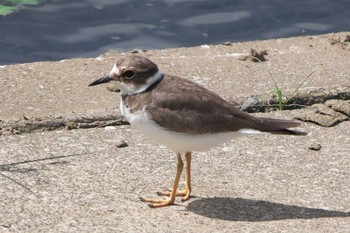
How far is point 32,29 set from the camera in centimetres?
927

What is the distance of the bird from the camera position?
5117 millimetres

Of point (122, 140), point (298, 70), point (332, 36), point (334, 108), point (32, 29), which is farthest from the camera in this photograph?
point (32, 29)

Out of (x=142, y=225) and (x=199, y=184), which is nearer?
(x=142, y=225)

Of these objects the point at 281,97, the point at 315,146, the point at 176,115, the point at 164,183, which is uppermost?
the point at 176,115

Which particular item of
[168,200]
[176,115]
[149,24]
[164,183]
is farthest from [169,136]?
[149,24]

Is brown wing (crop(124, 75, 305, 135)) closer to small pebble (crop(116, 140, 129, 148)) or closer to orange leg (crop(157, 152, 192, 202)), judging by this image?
orange leg (crop(157, 152, 192, 202))

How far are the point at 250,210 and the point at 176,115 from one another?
2.20ft

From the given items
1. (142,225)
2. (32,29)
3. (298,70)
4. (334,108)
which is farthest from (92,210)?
(32,29)

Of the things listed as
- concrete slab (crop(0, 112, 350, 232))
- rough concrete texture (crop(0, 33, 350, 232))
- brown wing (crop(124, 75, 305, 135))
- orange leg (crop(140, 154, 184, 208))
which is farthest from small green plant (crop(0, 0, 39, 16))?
orange leg (crop(140, 154, 184, 208))

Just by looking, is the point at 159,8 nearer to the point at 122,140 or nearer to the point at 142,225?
the point at 122,140

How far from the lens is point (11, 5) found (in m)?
9.59

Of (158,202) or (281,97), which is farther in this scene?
(281,97)

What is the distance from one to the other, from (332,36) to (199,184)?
9.22 feet

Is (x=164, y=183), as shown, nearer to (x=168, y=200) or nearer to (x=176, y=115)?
(x=168, y=200)
